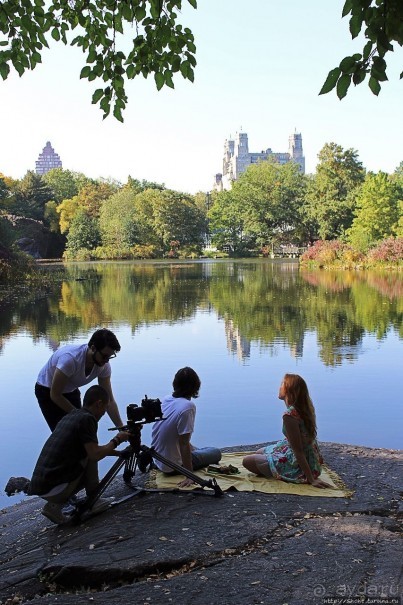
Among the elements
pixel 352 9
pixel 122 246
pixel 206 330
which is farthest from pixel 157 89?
pixel 122 246

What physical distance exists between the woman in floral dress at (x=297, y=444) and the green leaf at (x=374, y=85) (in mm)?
1889

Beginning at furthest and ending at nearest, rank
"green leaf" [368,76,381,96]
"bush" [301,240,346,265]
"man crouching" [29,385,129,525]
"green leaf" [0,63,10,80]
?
"bush" [301,240,346,265] → "green leaf" [0,63,10,80] → "man crouching" [29,385,129,525] → "green leaf" [368,76,381,96]

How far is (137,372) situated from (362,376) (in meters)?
2.96

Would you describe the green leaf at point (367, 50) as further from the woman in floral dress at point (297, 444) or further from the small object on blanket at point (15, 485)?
the small object on blanket at point (15, 485)

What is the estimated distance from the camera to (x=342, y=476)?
4453mm

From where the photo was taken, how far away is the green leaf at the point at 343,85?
2.57m

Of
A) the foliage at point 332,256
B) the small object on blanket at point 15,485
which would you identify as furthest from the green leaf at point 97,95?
the foliage at point 332,256

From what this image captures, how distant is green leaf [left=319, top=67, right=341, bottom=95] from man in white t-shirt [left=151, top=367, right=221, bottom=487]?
6.85 feet

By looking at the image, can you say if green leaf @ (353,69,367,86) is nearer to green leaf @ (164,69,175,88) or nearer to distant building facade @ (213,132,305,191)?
green leaf @ (164,69,175,88)

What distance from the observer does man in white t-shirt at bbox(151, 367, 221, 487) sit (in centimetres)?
410

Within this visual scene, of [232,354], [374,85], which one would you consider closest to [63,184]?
[232,354]

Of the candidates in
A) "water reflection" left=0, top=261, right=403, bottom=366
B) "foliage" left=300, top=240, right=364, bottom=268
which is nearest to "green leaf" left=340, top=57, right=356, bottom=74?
"water reflection" left=0, top=261, right=403, bottom=366

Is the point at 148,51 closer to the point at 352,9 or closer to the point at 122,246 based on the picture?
the point at 352,9

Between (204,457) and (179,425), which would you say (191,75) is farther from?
(204,457)
